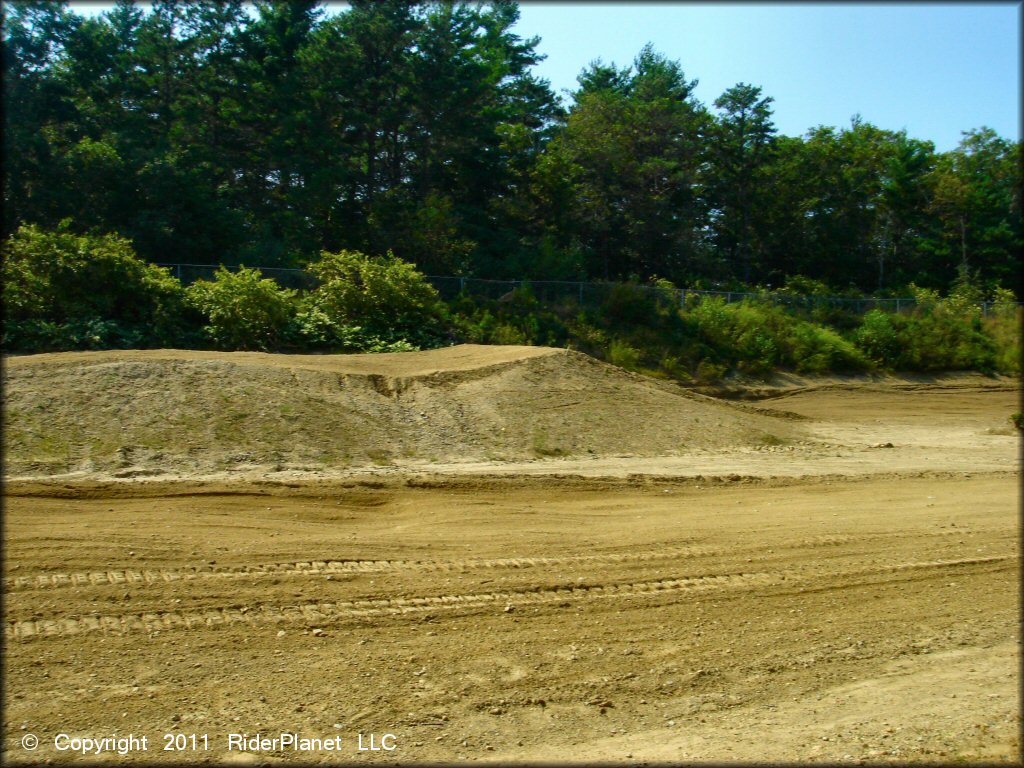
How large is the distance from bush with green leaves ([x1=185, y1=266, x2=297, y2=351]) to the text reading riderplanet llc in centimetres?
1703

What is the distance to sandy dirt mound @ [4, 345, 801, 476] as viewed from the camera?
13.9 meters

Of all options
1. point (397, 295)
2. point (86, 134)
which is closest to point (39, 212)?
point (86, 134)

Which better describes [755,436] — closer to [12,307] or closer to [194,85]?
[12,307]

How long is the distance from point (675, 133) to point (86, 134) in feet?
85.3

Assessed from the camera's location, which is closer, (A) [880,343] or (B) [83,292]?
(B) [83,292]

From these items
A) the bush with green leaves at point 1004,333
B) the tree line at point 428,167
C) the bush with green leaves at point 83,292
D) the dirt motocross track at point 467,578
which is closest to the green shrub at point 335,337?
the bush with green leaves at point 83,292

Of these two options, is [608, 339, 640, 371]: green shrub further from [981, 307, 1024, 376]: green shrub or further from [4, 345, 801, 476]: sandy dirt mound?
[981, 307, 1024, 376]: green shrub

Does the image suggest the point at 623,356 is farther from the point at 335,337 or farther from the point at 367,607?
the point at 367,607

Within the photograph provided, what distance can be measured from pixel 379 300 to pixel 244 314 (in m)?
3.82

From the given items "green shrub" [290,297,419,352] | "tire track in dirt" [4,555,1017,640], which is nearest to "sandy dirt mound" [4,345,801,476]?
"green shrub" [290,297,419,352]

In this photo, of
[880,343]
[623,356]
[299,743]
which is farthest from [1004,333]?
[299,743]

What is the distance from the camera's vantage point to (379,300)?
81.9 feet

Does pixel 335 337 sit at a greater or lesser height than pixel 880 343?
greater

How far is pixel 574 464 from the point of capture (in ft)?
52.1
